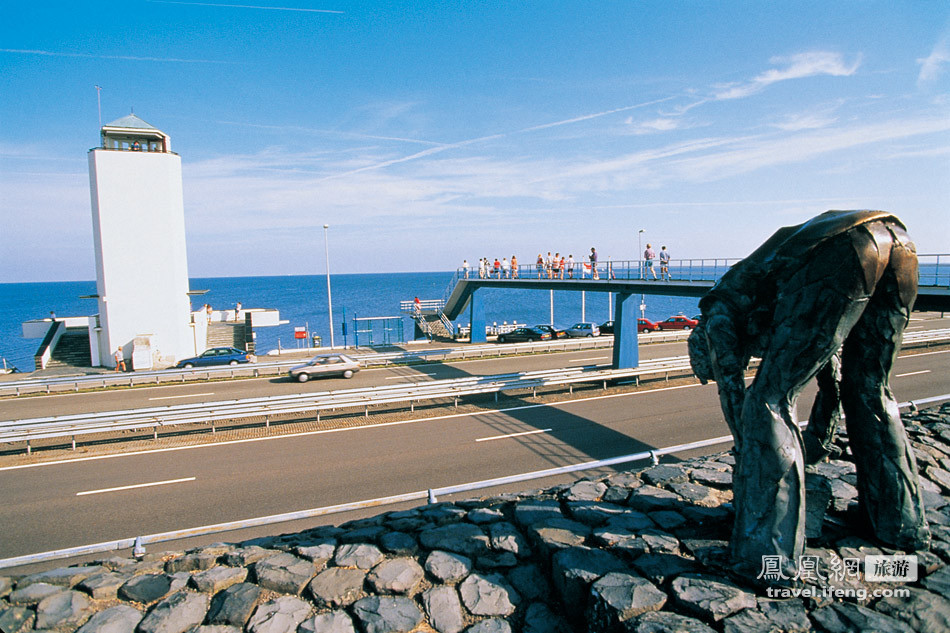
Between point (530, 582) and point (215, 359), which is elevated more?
point (530, 582)

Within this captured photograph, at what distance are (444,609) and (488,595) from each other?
413 millimetres

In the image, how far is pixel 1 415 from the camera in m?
17.3

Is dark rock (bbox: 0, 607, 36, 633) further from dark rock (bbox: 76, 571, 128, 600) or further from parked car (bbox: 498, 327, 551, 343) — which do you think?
parked car (bbox: 498, 327, 551, 343)

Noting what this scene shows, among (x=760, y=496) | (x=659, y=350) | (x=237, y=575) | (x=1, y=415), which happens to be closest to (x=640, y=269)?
(x=659, y=350)

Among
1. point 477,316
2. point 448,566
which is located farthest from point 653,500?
point 477,316

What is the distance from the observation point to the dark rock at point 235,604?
4215mm

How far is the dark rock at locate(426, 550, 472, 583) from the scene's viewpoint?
4.74m

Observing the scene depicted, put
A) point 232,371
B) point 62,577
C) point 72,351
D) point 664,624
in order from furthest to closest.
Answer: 1. point 72,351
2. point 232,371
3. point 62,577
4. point 664,624

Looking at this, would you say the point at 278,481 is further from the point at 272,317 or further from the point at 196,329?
the point at 272,317

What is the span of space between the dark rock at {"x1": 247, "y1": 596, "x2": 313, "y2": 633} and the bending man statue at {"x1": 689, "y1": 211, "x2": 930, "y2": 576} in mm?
3659

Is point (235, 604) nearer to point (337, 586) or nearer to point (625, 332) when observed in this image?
point (337, 586)

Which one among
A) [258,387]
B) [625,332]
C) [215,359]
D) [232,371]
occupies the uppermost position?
[625,332]

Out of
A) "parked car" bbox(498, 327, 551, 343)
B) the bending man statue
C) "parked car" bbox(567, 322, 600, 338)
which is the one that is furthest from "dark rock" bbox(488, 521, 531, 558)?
"parked car" bbox(567, 322, 600, 338)

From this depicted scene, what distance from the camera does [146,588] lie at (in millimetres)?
4586
